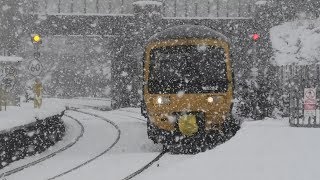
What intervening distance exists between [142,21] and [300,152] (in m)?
21.5

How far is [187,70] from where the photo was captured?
14.0 meters

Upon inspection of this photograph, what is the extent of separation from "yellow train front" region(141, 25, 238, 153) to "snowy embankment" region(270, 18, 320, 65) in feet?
54.4

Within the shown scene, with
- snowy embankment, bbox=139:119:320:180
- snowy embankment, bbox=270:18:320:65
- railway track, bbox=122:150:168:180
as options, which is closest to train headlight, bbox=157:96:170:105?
railway track, bbox=122:150:168:180

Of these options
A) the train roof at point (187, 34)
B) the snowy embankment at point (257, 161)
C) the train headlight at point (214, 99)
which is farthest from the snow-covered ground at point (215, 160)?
the train roof at point (187, 34)

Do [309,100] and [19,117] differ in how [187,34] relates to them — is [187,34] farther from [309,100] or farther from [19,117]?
[19,117]

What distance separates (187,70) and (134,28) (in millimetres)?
16991

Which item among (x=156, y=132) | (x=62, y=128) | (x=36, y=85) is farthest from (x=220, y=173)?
(x=36, y=85)

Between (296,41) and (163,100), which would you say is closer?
(163,100)

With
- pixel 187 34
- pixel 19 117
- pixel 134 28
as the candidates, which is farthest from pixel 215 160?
pixel 134 28

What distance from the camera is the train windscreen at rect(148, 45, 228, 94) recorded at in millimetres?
13820

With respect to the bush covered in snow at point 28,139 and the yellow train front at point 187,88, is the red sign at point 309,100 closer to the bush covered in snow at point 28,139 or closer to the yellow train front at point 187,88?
the yellow train front at point 187,88

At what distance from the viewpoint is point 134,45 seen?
30828 mm

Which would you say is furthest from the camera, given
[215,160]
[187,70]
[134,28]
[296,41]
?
[296,41]

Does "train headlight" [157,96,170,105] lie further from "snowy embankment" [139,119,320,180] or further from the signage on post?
the signage on post
